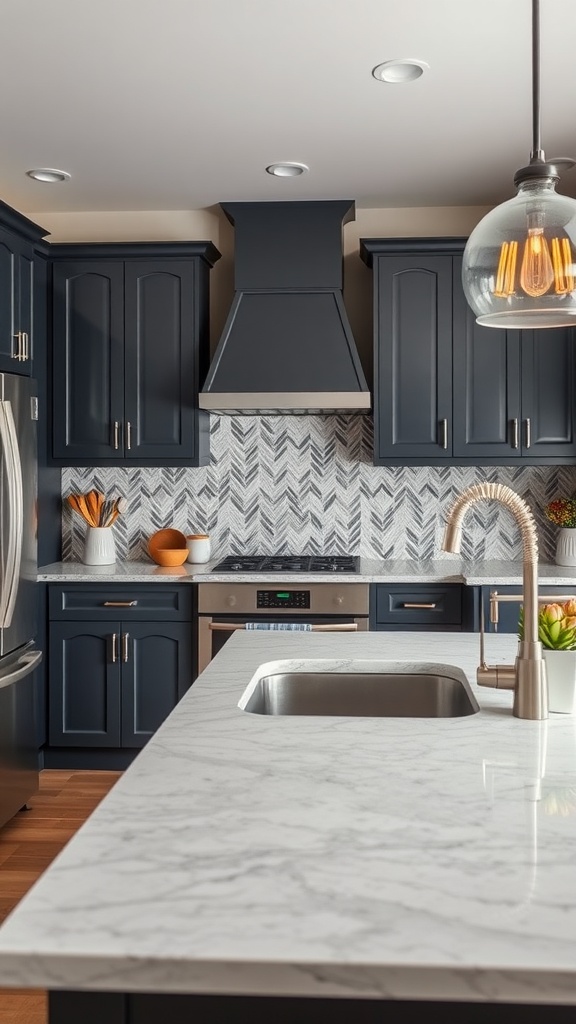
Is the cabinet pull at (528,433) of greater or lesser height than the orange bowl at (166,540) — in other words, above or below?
above

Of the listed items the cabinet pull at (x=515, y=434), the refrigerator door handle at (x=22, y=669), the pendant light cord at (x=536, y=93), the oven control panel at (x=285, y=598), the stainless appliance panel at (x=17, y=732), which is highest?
the pendant light cord at (x=536, y=93)

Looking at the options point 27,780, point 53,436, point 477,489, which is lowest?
point 27,780

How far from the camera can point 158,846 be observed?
3.42 ft

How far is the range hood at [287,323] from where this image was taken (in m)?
4.10

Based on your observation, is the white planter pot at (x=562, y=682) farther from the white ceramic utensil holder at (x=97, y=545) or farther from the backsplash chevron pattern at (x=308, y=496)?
the white ceramic utensil holder at (x=97, y=545)

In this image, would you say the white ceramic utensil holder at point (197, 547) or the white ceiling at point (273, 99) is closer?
the white ceiling at point (273, 99)

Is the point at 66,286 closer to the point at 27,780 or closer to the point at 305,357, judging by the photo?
the point at 305,357

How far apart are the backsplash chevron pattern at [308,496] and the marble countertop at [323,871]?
9.84 ft

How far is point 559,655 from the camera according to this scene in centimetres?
164

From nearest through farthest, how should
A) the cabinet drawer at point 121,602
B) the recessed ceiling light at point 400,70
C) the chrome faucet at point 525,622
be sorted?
the chrome faucet at point 525,622 → the recessed ceiling light at point 400,70 → the cabinet drawer at point 121,602

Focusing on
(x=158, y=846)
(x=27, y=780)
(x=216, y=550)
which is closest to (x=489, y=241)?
(x=158, y=846)

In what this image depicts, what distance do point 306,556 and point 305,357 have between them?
1026 mm

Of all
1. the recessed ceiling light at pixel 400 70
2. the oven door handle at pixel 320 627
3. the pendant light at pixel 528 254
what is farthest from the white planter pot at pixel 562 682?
the oven door handle at pixel 320 627

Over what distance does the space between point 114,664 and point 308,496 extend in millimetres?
1281
